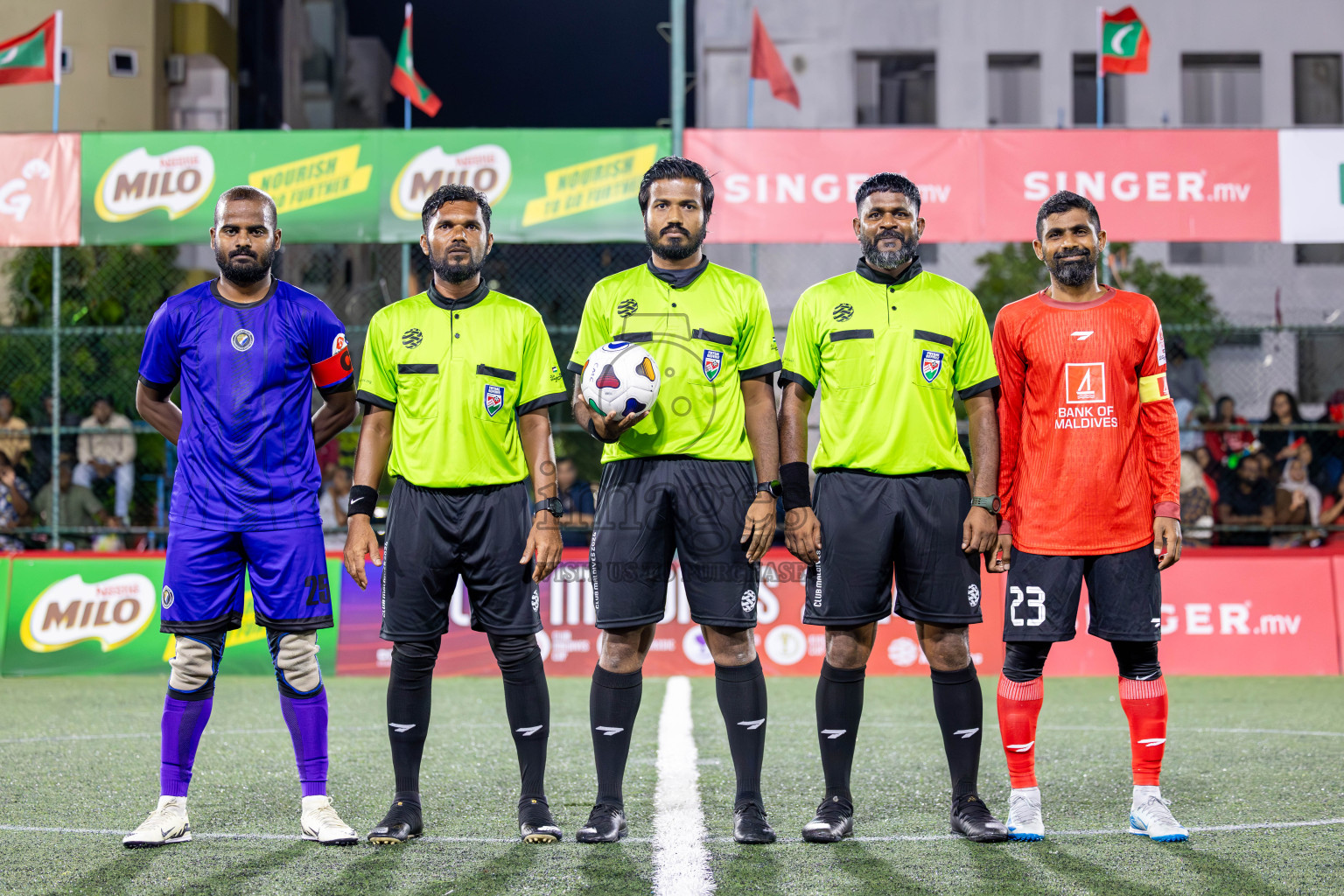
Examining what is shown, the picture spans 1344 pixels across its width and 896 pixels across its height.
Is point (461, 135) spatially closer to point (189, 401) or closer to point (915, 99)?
point (189, 401)

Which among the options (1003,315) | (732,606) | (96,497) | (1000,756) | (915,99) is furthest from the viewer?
(915,99)

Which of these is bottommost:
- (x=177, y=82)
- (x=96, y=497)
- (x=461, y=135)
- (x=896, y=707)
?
(x=896, y=707)

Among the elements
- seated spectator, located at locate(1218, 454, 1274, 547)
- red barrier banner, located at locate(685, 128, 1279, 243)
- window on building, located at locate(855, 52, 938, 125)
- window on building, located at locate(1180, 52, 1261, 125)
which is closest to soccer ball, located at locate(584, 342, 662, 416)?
red barrier banner, located at locate(685, 128, 1279, 243)

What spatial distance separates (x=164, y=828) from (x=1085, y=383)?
3.46 meters

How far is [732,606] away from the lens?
14.3ft

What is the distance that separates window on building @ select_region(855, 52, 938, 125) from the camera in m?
24.7

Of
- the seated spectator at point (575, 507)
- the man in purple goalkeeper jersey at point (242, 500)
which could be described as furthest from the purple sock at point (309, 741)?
the seated spectator at point (575, 507)

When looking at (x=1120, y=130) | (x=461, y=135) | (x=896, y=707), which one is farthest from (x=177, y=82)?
(x=896, y=707)

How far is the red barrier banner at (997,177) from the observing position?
1003cm

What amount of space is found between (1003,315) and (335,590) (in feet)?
21.4

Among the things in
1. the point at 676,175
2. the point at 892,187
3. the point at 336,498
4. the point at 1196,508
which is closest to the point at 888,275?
the point at 892,187

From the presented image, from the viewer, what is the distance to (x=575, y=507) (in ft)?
34.2

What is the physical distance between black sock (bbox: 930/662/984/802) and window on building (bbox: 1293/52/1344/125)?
78.9 ft

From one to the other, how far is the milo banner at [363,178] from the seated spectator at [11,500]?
2494mm
